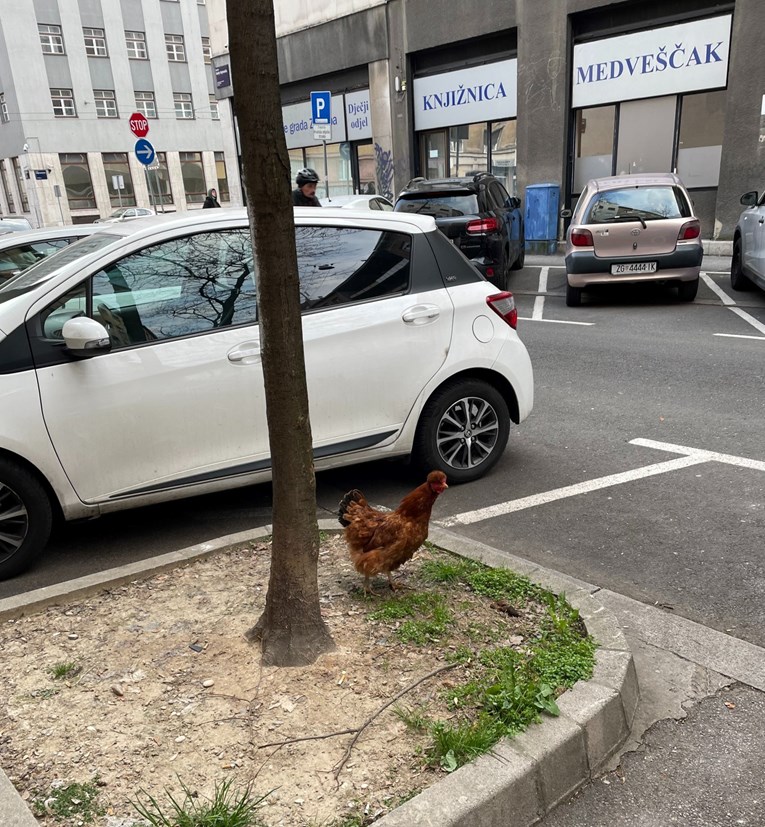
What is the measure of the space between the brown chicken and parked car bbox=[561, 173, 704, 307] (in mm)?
8575

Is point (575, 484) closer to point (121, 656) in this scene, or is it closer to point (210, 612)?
point (210, 612)

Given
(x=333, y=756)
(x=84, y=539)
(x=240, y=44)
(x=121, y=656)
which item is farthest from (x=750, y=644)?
(x=84, y=539)

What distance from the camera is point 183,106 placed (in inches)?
2050

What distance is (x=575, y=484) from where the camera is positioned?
5.14 meters

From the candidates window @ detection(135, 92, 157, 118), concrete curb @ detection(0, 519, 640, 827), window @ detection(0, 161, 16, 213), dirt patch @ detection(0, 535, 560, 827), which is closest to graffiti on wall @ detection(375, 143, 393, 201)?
dirt patch @ detection(0, 535, 560, 827)

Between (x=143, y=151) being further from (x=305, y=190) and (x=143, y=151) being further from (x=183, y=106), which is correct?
(x=183, y=106)

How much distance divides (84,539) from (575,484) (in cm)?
325

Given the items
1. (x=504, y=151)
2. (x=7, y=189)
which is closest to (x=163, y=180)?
(x=7, y=189)

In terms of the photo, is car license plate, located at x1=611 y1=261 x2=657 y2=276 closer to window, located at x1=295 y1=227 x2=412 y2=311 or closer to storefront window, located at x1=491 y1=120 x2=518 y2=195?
window, located at x1=295 y1=227 x2=412 y2=311

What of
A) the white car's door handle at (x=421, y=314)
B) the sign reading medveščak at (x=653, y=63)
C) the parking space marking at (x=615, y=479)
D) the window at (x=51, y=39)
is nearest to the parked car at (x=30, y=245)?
the white car's door handle at (x=421, y=314)

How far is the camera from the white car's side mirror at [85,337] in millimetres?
3793

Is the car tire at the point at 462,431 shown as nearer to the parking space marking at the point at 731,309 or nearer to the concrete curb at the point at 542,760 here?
the concrete curb at the point at 542,760

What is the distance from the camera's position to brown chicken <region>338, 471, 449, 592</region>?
132 inches

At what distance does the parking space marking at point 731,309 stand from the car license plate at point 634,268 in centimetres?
131
